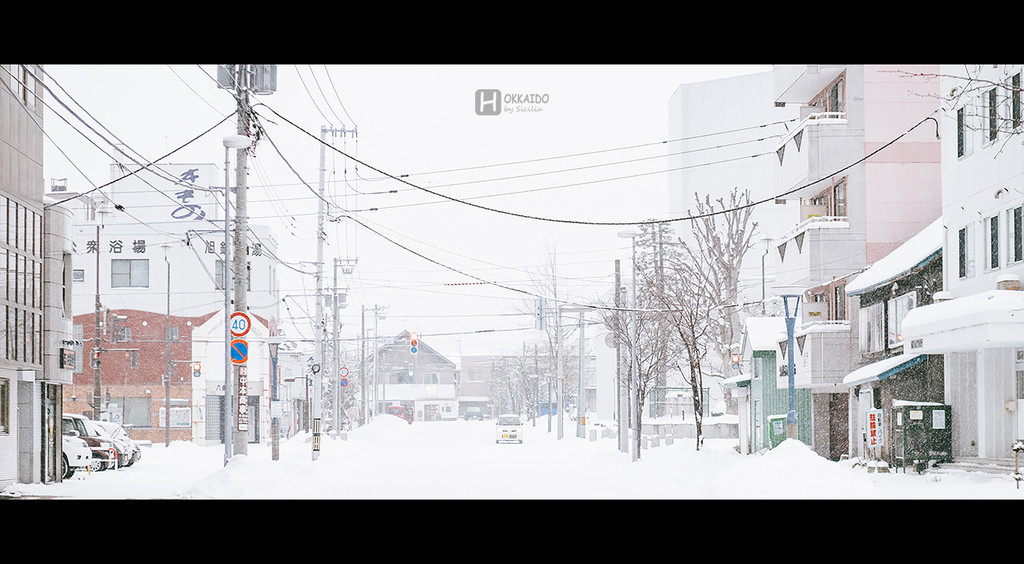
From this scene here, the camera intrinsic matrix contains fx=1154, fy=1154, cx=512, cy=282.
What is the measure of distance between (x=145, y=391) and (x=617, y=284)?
3009 centimetres

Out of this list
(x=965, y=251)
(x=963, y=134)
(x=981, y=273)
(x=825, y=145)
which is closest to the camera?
(x=981, y=273)

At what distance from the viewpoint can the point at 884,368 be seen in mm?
25984

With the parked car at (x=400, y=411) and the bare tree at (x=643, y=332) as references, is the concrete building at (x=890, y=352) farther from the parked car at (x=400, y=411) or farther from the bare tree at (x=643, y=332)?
the parked car at (x=400, y=411)

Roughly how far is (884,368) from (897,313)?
2.92m

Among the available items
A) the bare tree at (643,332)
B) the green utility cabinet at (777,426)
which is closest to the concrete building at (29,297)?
the bare tree at (643,332)

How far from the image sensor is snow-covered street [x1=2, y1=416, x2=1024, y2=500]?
56.3 feet

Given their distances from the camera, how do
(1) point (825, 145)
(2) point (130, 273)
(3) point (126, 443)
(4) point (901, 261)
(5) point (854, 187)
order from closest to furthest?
(4) point (901, 261)
(5) point (854, 187)
(1) point (825, 145)
(3) point (126, 443)
(2) point (130, 273)

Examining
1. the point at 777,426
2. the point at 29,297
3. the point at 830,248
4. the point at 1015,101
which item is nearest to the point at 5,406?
the point at 29,297

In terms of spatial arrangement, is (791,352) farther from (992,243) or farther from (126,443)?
(126,443)

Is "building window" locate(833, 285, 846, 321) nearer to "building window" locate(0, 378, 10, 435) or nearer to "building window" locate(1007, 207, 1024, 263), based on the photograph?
"building window" locate(1007, 207, 1024, 263)

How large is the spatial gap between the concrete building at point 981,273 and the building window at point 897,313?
2.27m

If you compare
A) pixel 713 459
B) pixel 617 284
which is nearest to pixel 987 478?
pixel 713 459

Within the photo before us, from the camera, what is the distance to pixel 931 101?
1241 inches
